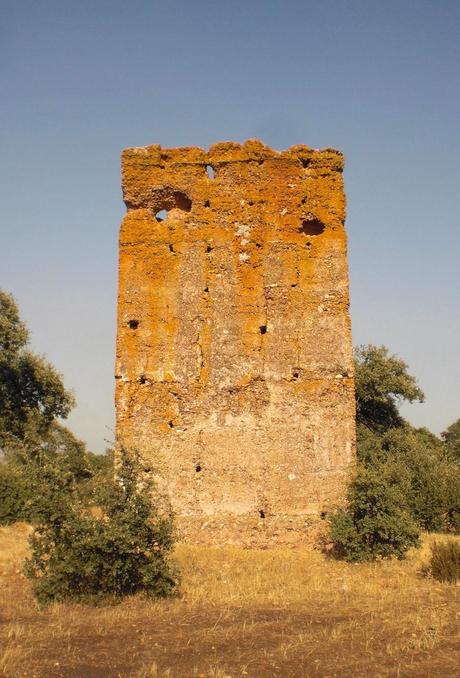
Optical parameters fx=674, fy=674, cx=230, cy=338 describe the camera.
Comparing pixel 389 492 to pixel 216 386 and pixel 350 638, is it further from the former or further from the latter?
pixel 350 638

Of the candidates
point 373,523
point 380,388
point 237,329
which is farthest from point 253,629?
point 380,388

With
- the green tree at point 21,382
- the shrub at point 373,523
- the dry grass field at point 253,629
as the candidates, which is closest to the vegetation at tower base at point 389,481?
the shrub at point 373,523

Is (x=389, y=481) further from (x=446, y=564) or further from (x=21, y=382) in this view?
(x=21, y=382)

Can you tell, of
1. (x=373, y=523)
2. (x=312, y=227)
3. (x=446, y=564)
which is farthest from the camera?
(x=312, y=227)

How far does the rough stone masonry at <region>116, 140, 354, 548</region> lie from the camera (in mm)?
12508

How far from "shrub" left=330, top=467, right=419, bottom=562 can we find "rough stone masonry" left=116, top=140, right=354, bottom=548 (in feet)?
2.69

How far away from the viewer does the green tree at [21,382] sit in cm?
→ 2314

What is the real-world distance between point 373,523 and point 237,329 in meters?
4.35

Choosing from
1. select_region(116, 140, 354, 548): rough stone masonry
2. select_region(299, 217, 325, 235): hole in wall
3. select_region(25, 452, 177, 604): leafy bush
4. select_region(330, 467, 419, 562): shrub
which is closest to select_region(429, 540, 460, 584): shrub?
select_region(330, 467, 419, 562): shrub

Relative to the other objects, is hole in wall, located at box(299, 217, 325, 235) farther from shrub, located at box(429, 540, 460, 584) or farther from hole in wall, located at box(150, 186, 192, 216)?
shrub, located at box(429, 540, 460, 584)

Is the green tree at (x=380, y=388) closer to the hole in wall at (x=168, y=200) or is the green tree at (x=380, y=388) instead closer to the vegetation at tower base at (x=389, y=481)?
the vegetation at tower base at (x=389, y=481)

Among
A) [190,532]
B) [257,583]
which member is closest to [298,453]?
[190,532]

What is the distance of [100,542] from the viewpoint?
8180 mm

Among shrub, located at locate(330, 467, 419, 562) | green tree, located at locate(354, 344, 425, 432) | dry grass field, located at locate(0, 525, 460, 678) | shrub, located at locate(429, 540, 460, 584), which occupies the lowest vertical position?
dry grass field, located at locate(0, 525, 460, 678)
